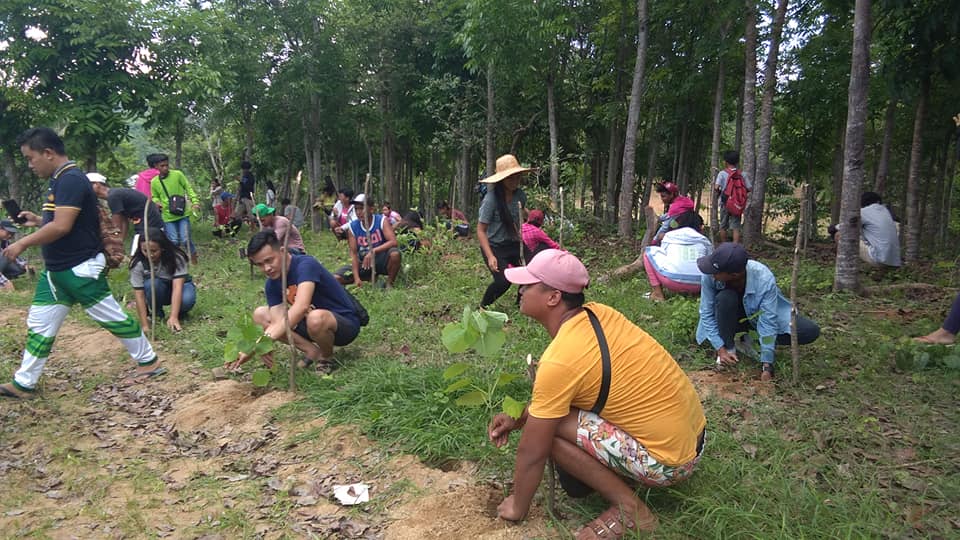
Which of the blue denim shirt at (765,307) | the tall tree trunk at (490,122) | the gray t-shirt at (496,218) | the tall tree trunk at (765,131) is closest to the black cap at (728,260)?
the blue denim shirt at (765,307)


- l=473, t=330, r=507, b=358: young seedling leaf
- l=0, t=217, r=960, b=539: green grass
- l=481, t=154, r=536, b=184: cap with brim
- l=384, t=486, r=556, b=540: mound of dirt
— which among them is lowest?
l=384, t=486, r=556, b=540: mound of dirt

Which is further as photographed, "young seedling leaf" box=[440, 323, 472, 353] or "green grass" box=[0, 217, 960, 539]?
"young seedling leaf" box=[440, 323, 472, 353]

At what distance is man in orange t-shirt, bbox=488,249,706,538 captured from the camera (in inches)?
87.3

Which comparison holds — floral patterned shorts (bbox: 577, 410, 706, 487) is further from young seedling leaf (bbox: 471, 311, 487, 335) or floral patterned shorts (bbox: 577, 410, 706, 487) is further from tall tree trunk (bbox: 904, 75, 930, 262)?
tall tree trunk (bbox: 904, 75, 930, 262)

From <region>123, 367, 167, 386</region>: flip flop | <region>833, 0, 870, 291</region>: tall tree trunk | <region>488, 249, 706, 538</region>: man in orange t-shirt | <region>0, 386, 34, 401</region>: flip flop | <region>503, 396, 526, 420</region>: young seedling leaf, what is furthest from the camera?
<region>833, 0, 870, 291</region>: tall tree trunk

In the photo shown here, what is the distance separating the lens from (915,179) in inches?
321

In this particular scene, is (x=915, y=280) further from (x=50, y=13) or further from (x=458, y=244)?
(x=50, y=13)

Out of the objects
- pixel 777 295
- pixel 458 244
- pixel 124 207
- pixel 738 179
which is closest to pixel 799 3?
pixel 738 179

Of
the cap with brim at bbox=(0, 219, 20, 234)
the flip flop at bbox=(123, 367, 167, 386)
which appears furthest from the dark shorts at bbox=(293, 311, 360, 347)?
the cap with brim at bbox=(0, 219, 20, 234)

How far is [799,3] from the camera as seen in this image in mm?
9695

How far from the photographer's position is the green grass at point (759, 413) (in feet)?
8.29

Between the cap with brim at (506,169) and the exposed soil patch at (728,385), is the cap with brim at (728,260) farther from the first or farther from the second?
the cap with brim at (506,169)

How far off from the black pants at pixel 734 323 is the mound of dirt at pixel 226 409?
124 inches

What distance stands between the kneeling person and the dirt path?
296cm
